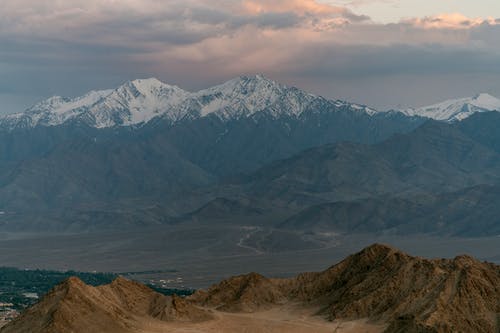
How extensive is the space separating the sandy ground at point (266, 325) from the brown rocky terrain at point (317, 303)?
14 centimetres

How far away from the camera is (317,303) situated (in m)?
148

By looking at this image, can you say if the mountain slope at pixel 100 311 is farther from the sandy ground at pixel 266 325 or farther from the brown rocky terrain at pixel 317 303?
the sandy ground at pixel 266 325

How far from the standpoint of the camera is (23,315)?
123375 millimetres

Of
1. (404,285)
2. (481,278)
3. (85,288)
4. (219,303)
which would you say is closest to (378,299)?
(404,285)

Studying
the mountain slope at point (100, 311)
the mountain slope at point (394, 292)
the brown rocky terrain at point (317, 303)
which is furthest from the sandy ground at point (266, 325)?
the mountain slope at point (394, 292)

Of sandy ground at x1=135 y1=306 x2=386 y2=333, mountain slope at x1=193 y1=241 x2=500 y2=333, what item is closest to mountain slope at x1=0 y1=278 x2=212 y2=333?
sandy ground at x1=135 y1=306 x2=386 y2=333

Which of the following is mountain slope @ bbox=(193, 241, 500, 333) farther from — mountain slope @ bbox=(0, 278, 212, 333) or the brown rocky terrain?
mountain slope @ bbox=(0, 278, 212, 333)

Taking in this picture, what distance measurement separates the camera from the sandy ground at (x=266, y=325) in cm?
12800

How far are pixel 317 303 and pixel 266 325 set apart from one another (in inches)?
654

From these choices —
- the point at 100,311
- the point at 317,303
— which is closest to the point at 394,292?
the point at 317,303

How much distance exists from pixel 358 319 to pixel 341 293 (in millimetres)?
12355

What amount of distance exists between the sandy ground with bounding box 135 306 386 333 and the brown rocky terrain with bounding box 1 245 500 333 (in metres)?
0.14

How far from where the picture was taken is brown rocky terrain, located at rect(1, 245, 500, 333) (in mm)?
121000

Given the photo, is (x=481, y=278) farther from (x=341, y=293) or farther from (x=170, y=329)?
(x=170, y=329)
